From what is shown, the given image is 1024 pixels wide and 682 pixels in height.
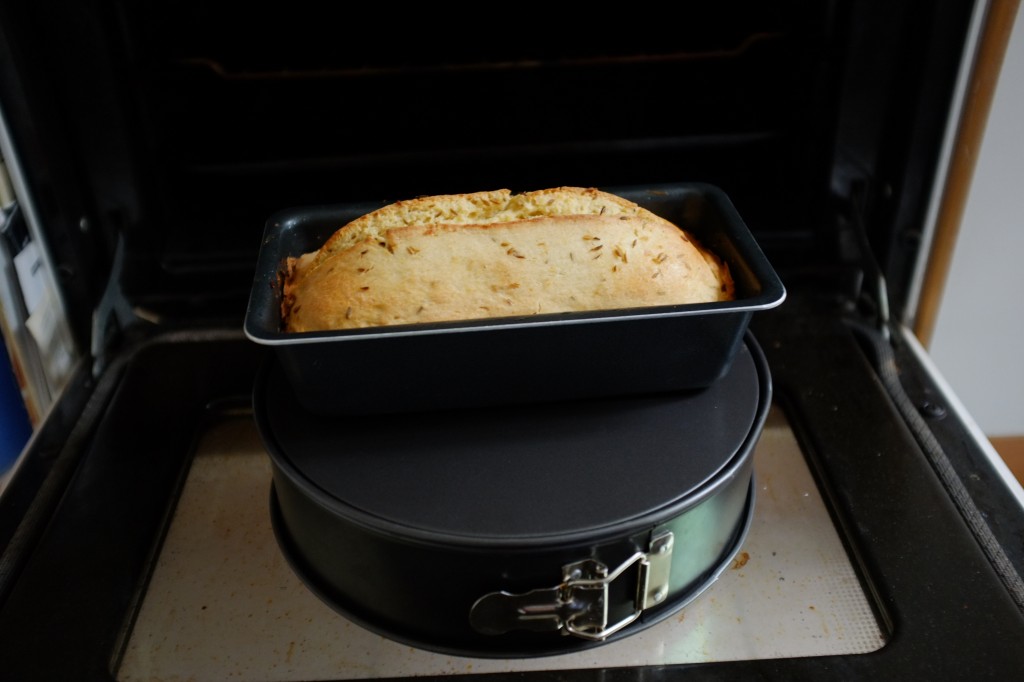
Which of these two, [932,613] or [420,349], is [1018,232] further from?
[420,349]

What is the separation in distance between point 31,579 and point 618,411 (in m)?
0.58

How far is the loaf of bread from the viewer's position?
0.73m

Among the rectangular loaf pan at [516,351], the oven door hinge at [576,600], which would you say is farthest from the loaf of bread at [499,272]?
the oven door hinge at [576,600]

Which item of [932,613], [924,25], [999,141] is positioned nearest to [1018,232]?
[999,141]

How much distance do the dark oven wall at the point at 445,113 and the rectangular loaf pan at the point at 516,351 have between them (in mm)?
294

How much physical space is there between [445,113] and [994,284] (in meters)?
0.68

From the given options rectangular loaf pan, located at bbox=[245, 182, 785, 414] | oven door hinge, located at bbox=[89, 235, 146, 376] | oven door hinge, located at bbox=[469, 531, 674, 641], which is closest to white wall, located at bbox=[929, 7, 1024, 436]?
rectangular loaf pan, located at bbox=[245, 182, 785, 414]

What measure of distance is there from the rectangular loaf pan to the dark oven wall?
29 cm

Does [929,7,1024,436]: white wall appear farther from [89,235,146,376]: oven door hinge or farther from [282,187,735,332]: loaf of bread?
[89,235,146,376]: oven door hinge

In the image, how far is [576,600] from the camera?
28.0 inches

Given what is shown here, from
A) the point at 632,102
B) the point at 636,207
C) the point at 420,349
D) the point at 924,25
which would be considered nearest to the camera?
the point at 420,349

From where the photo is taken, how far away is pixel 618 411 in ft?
2.60

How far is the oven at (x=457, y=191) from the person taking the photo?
788 millimetres

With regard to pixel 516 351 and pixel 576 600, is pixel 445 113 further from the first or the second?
pixel 576 600
